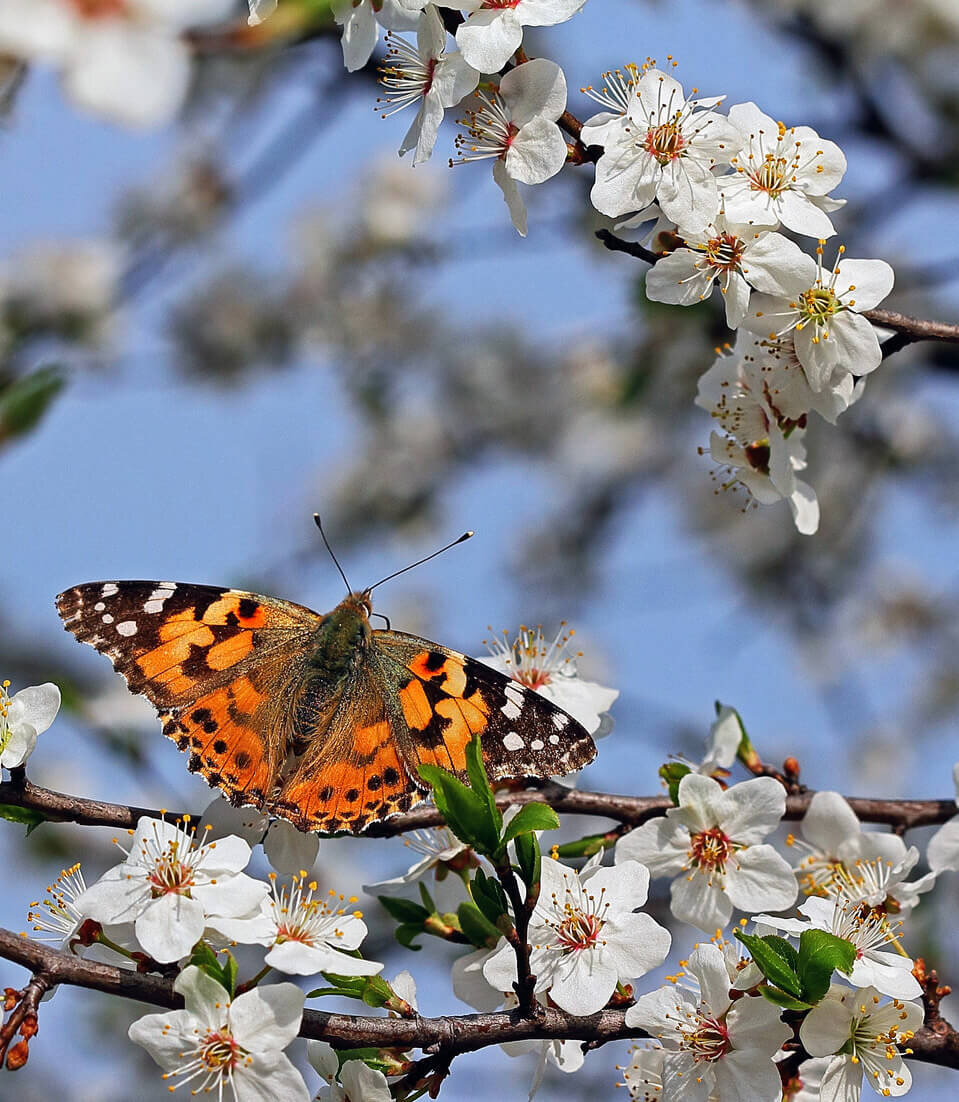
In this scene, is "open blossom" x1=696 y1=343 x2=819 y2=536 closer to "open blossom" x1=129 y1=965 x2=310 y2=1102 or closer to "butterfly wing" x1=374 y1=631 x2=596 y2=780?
"butterfly wing" x1=374 y1=631 x2=596 y2=780

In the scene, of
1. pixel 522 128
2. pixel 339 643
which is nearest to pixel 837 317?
pixel 522 128

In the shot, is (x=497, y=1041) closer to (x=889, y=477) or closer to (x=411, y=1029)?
(x=411, y=1029)

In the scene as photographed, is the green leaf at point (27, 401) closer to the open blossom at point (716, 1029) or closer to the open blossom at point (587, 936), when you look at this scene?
the open blossom at point (587, 936)

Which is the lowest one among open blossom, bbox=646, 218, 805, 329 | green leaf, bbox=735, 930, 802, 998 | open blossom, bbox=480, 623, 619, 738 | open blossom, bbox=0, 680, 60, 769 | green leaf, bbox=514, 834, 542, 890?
open blossom, bbox=480, 623, 619, 738

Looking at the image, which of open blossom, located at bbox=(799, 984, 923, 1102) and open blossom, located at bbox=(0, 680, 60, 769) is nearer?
open blossom, located at bbox=(799, 984, 923, 1102)

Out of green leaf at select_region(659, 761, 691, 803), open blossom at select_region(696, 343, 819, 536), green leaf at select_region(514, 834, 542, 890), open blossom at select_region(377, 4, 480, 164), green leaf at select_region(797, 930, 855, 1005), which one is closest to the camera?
green leaf at select_region(797, 930, 855, 1005)

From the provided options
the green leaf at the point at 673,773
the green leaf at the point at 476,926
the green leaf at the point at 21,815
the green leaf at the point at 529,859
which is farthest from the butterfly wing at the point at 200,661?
the green leaf at the point at 673,773

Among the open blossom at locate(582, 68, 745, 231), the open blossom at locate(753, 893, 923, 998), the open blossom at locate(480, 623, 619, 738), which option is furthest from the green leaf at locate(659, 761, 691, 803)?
the open blossom at locate(582, 68, 745, 231)
